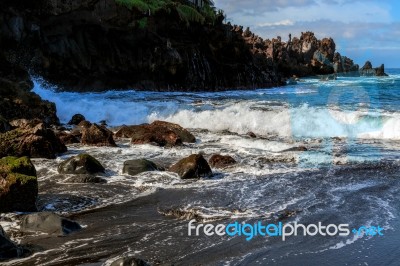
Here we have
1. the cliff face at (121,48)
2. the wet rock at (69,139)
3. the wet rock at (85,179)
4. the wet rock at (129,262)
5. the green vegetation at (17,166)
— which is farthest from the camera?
the cliff face at (121,48)

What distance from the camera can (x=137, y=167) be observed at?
33.3ft

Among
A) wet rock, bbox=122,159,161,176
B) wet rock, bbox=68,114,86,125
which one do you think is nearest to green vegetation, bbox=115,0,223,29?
wet rock, bbox=68,114,86,125

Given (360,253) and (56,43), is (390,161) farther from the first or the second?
(56,43)

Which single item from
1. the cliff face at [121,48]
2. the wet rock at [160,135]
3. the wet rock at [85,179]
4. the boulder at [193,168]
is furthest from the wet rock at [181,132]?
the cliff face at [121,48]

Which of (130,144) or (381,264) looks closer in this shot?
(381,264)

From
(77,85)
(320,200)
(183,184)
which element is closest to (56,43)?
(77,85)

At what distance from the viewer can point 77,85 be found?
29172 millimetres

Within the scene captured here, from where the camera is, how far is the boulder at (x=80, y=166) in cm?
991

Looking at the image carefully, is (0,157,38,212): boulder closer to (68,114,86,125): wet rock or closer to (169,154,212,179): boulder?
(169,154,212,179): boulder

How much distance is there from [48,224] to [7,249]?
3.28 feet

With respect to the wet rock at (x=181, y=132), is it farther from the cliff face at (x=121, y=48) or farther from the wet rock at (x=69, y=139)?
the cliff face at (x=121, y=48)

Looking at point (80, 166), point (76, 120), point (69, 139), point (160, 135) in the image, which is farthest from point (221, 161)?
point (76, 120)

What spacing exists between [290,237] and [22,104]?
13130 mm

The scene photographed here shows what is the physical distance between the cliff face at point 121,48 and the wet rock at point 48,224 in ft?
61.8
